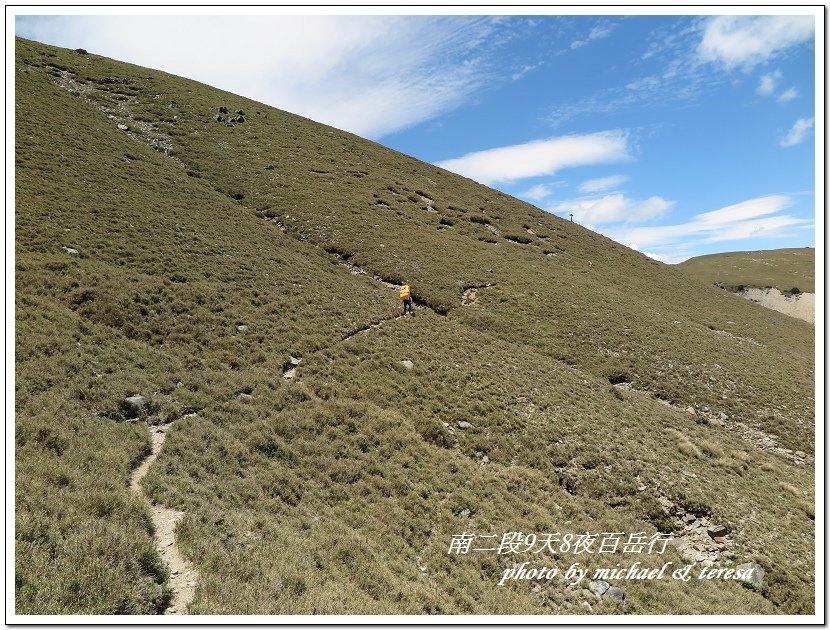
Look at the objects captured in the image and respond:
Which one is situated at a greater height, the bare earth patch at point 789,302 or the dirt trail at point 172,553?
the bare earth patch at point 789,302

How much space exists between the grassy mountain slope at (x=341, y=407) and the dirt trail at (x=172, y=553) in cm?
24

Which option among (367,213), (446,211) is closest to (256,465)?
(367,213)

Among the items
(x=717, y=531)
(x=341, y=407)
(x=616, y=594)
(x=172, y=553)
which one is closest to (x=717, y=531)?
(x=717, y=531)

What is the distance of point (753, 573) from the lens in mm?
13547

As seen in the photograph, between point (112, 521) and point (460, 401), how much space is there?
49.5ft

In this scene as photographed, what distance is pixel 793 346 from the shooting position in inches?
1690

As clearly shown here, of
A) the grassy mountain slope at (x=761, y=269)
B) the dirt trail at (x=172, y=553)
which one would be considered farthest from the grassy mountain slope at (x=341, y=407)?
the grassy mountain slope at (x=761, y=269)

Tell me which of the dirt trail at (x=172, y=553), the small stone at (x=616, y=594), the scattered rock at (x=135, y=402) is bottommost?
the small stone at (x=616, y=594)

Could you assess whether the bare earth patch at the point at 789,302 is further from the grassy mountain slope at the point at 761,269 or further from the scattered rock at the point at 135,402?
the scattered rock at the point at 135,402

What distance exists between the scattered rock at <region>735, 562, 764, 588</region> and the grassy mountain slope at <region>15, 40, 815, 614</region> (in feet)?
1.01

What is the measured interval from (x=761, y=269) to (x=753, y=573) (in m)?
128

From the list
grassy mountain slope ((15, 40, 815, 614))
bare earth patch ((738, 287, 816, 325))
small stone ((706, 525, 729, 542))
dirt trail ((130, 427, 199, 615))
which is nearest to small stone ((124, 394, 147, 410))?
grassy mountain slope ((15, 40, 815, 614))

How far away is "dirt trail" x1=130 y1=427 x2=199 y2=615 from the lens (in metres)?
8.05

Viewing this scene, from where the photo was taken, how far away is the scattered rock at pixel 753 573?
13344 mm
